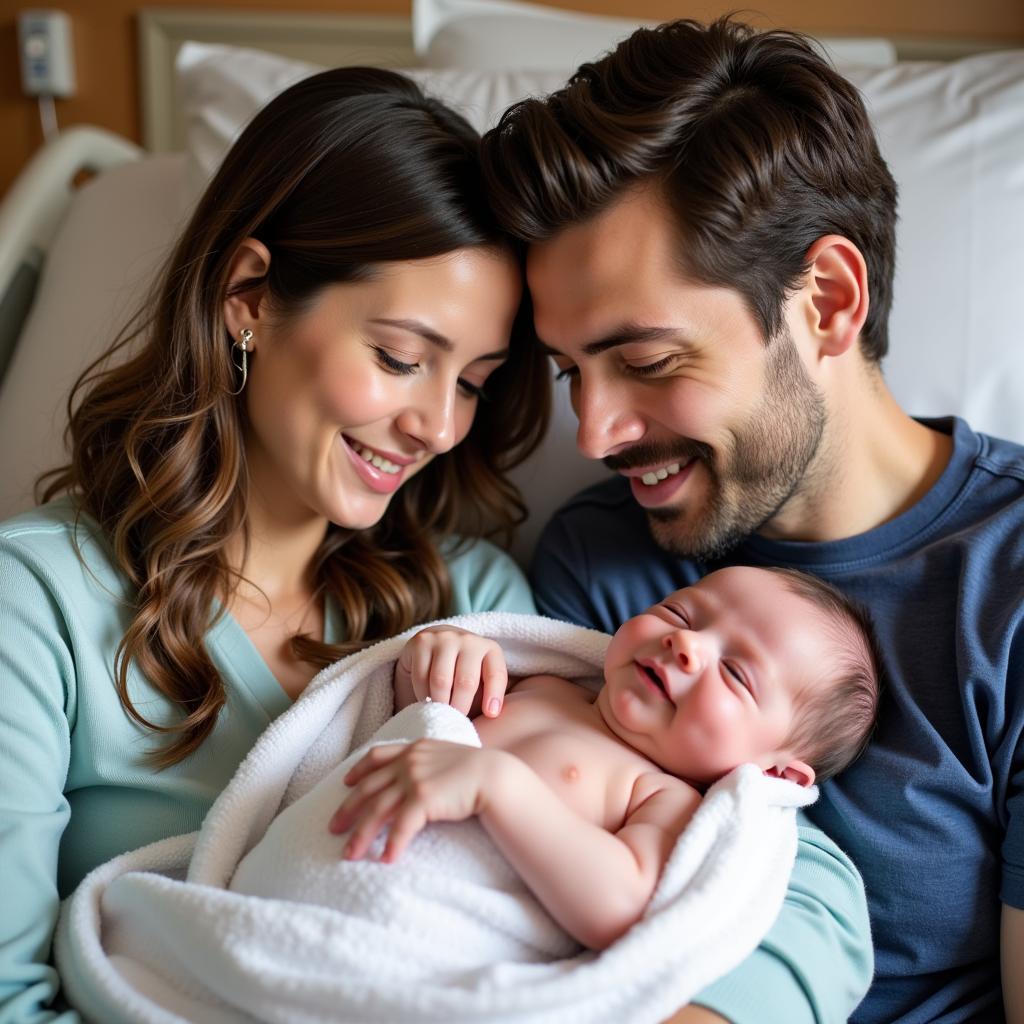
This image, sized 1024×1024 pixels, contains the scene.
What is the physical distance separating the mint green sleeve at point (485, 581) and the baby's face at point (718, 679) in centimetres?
34

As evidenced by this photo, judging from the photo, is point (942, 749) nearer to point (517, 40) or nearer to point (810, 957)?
point (810, 957)

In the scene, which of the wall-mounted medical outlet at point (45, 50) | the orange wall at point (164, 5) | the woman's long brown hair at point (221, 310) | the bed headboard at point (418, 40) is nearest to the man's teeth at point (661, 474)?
the woman's long brown hair at point (221, 310)

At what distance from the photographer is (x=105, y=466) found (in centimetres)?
153

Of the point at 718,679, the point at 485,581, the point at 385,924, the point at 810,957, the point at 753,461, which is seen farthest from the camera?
the point at 485,581

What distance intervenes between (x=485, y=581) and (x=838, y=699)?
60 centimetres

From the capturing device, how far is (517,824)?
3.59ft

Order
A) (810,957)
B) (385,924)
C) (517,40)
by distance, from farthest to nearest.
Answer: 1. (517,40)
2. (810,957)
3. (385,924)

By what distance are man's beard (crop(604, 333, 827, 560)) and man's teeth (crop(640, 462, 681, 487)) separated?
21 mm

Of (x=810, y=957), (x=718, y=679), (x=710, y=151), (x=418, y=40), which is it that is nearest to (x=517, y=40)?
(x=418, y=40)

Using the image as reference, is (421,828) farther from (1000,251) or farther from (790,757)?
(1000,251)

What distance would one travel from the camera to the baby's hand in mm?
1373

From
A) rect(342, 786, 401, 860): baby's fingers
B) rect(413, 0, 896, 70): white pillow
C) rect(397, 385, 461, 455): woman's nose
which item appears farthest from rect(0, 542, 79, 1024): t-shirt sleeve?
rect(413, 0, 896, 70): white pillow

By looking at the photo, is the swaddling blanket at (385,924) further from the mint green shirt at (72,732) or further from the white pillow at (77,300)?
the white pillow at (77,300)

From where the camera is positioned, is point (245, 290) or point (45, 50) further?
point (45, 50)
